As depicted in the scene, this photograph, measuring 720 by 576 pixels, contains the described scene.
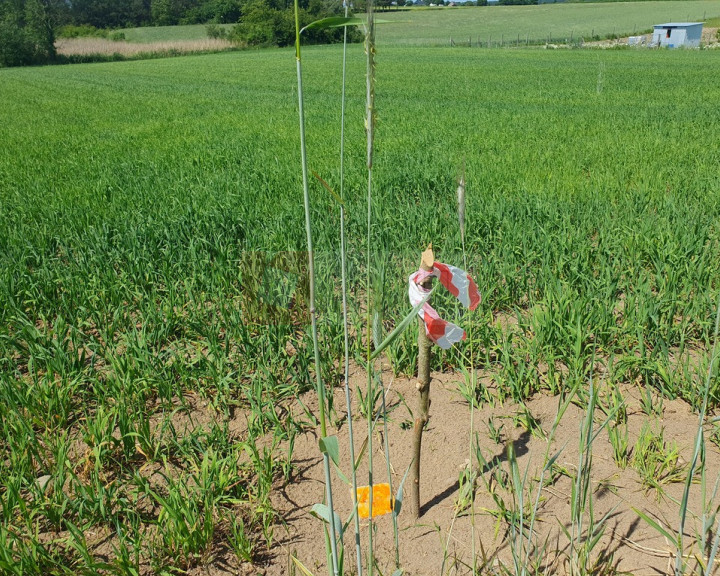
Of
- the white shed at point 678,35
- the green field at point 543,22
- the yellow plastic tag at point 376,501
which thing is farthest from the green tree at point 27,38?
the yellow plastic tag at point 376,501

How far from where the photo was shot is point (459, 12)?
66438 millimetres

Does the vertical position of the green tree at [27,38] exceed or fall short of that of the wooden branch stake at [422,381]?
it exceeds it

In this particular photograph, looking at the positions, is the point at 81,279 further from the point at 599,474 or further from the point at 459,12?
the point at 459,12

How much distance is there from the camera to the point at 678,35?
39312 mm

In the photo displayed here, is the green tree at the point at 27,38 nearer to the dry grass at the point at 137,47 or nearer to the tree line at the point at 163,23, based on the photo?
the tree line at the point at 163,23

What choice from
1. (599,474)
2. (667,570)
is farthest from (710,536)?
(599,474)

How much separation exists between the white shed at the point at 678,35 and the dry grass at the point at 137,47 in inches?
1274

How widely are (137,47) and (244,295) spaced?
5080 cm

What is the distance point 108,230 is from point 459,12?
70.7 m

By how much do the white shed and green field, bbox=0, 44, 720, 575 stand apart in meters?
38.6

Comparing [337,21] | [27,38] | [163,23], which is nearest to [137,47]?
[27,38]

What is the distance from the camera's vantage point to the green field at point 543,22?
45853 millimetres

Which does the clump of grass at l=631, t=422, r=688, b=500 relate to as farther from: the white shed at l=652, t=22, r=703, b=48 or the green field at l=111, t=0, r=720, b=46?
the white shed at l=652, t=22, r=703, b=48

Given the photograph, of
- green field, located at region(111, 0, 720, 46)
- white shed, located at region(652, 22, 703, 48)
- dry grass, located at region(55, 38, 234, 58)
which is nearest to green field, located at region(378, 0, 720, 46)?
green field, located at region(111, 0, 720, 46)
